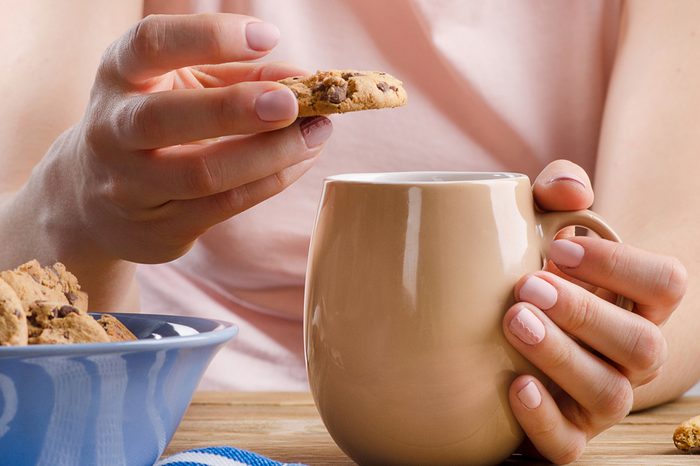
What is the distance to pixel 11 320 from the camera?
1.54 feet

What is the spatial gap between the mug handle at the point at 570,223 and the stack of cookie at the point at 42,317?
0.30m

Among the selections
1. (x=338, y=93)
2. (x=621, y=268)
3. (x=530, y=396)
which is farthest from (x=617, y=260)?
(x=338, y=93)

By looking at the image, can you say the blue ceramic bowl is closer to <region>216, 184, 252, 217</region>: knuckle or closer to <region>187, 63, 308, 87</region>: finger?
<region>216, 184, 252, 217</region>: knuckle

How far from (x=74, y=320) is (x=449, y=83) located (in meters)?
0.97

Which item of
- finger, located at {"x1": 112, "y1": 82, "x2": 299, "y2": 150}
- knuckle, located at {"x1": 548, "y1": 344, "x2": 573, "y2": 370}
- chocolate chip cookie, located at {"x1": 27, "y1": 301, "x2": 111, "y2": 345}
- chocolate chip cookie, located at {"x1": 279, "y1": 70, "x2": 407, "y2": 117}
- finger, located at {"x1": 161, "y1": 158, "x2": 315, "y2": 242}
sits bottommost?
knuckle, located at {"x1": 548, "y1": 344, "x2": 573, "y2": 370}

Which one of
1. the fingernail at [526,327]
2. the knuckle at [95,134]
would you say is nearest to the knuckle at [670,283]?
the fingernail at [526,327]

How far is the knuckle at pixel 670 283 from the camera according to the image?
0.61 meters

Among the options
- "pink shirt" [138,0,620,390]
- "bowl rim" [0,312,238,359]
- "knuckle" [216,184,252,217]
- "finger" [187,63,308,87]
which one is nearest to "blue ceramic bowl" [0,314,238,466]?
"bowl rim" [0,312,238,359]

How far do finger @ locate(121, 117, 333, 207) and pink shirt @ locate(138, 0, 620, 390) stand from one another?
59cm

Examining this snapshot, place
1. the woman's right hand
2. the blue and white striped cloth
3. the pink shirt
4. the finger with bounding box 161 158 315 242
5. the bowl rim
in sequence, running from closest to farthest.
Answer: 1. the bowl rim
2. the blue and white striped cloth
3. the woman's right hand
4. the finger with bounding box 161 158 315 242
5. the pink shirt

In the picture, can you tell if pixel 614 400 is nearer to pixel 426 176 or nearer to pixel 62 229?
pixel 426 176

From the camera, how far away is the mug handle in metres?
0.61

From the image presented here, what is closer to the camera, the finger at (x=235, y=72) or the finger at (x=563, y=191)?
the finger at (x=563, y=191)

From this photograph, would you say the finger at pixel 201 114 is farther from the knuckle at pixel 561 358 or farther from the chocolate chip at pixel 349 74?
the knuckle at pixel 561 358
